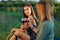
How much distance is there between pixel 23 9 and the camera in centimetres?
266

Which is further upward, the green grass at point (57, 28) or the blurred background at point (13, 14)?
the blurred background at point (13, 14)

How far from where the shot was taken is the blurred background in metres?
2.62

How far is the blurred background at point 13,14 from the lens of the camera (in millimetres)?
2619

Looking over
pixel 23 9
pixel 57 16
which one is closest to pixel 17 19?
pixel 23 9

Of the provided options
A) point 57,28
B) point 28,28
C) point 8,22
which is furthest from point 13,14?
point 57,28

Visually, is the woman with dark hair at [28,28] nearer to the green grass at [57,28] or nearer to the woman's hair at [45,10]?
the woman's hair at [45,10]

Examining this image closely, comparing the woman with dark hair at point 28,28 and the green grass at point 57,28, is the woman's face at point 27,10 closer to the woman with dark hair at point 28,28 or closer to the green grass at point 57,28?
the woman with dark hair at point 28,28

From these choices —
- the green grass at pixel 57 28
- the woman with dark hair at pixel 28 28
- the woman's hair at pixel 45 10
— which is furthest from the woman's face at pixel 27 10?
the green grass at pixel 57 28

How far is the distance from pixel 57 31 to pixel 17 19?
0.63 metres

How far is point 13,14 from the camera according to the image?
8.71 ft

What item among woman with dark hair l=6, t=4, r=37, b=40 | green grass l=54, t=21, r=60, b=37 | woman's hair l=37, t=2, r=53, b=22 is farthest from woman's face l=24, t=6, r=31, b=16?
green grass l=54, t=21, r=60, b=37

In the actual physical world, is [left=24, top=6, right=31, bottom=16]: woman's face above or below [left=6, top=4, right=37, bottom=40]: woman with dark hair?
above

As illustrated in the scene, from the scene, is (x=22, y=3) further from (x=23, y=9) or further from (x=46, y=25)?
(x=46, y=25)

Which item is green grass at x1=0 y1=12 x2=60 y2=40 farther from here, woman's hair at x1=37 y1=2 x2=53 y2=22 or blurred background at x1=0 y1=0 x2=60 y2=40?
woman's hair at x1=37 y1=2 x2=53 y2=22
